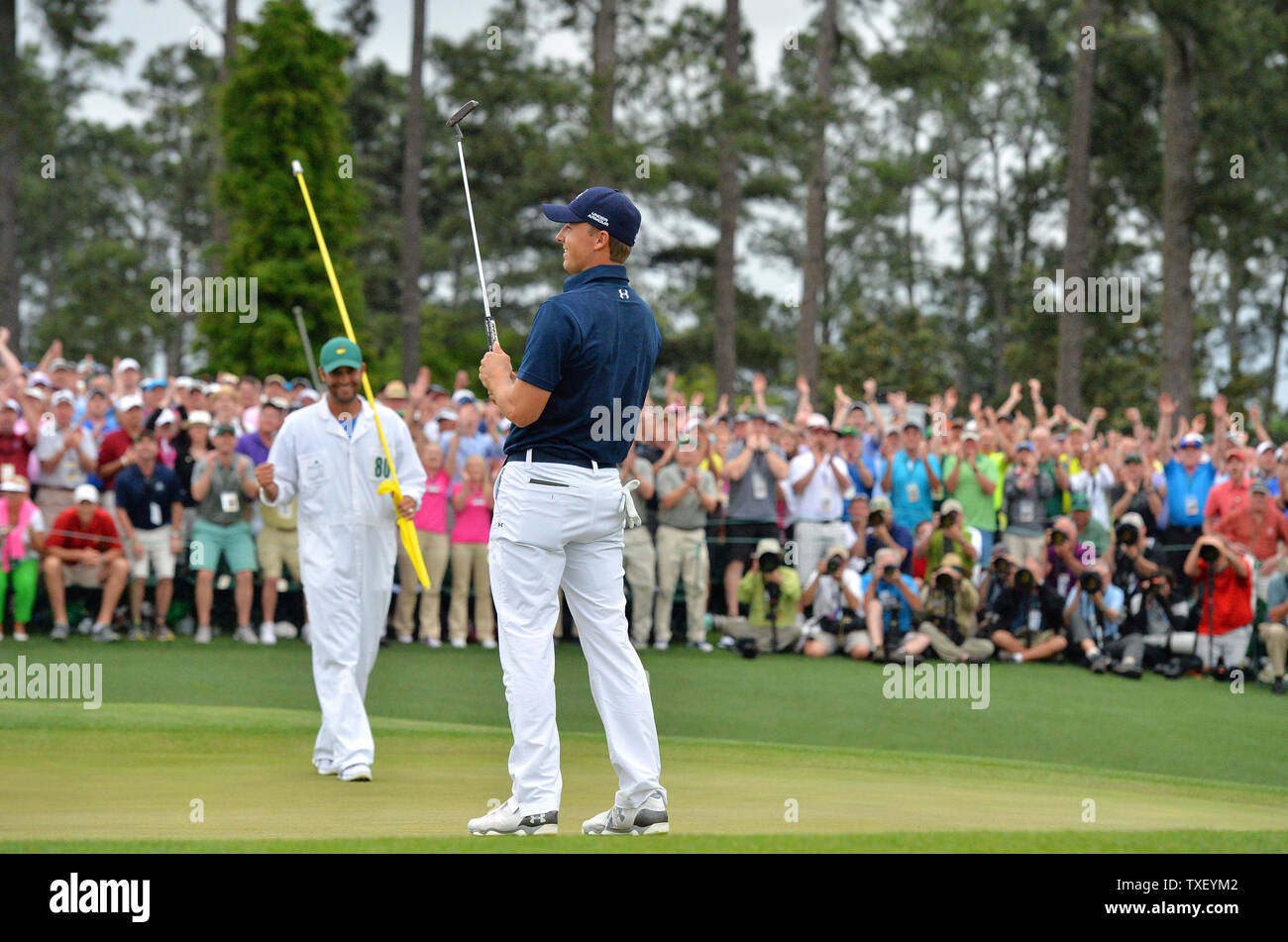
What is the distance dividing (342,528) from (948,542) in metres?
9.41

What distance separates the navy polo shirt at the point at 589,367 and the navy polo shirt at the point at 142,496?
10664mm

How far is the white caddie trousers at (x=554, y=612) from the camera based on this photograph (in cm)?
597

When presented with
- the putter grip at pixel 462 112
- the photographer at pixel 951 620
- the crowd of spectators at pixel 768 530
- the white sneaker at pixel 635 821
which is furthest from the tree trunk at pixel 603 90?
the white sneaker at pixel 635 821

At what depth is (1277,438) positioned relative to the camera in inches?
1594

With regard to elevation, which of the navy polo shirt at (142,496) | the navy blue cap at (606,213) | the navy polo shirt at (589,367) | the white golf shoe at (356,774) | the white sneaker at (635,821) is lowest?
the white golf shoe at (356,774)

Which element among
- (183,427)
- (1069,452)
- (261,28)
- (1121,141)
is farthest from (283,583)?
(1121,141)

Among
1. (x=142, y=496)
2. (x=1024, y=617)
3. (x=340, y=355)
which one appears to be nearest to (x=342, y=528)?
(x=340, y=355)

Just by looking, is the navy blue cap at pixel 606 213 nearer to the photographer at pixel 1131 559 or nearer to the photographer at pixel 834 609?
the photographer at pixel 834 609

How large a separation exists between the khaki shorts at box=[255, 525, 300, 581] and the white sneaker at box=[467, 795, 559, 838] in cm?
1079

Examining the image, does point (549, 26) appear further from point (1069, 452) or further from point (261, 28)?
point (1069, 452)

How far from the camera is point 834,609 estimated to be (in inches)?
658

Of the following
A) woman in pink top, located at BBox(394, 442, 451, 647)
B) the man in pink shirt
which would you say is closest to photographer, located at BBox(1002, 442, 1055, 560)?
the man in pink shirt

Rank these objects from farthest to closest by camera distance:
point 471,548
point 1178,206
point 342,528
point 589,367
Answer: point 1178,206 → point 471,548 → point 342,528 → point 589,367

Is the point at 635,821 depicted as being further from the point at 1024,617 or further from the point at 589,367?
the point at 1024,617
